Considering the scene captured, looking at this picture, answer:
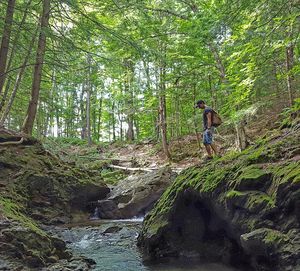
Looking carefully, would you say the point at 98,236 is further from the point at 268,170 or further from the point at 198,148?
the point at 198,148

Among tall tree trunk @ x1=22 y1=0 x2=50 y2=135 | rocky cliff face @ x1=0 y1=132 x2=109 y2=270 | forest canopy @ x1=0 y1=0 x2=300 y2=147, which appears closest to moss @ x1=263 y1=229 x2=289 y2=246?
forest canopy @ x1=0 y1=0 x2=300 y2=147

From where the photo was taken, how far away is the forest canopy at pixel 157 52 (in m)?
8.75

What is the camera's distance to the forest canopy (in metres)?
8.75

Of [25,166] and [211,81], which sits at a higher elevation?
[211,81]

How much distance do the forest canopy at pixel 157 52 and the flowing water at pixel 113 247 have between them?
14.3 feet

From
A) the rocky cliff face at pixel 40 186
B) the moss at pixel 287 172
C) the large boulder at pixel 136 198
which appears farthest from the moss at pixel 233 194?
the large boulder at pixel 136 198

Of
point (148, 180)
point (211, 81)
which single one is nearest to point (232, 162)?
point (148, 180)

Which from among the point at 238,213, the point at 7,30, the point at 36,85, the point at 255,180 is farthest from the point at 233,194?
the point at 36,85

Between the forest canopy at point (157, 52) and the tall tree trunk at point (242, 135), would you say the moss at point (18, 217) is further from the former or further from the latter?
the tall tree trunk at point (242, 135)

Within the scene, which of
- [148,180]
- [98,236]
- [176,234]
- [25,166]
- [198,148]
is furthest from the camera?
[198,148]

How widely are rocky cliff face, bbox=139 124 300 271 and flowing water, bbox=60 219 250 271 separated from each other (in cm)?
42

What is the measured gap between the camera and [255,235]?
5188mm

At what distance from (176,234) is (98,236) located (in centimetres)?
263

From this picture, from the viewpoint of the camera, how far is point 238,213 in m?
5.99
